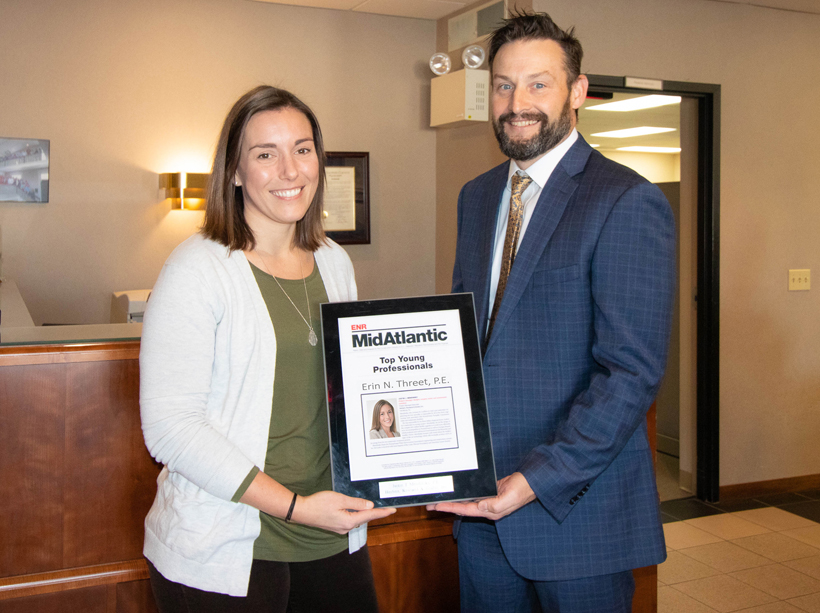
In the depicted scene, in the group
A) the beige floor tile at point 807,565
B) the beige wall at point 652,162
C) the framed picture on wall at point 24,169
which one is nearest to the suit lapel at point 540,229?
the beige floor tile at point 807,565

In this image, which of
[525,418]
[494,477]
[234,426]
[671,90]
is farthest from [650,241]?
[671,90]

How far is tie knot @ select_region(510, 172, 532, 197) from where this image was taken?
1.56 meters

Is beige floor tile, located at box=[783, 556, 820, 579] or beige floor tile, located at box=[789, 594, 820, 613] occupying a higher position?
beige floor tile, located at box=[783, 556, 820, 579]

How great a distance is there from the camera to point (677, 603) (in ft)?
9.96

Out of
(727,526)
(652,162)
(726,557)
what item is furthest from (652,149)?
(726,557)

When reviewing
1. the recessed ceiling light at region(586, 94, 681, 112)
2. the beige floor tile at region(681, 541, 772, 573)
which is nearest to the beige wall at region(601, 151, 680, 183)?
the recessed ceiling light at region(586, 94, 681, 112)

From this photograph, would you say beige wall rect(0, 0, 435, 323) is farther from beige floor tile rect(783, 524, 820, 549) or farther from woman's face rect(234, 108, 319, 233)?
woman's face rect(234, 108, 319, 233)

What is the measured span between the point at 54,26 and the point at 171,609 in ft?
14.9

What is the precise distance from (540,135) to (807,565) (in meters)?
2.95

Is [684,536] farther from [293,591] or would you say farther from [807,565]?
[293,591]

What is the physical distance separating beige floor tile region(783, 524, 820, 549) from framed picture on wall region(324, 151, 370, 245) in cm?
330

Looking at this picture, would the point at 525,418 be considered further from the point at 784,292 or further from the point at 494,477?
the point at 784,292

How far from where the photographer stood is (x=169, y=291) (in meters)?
1.26

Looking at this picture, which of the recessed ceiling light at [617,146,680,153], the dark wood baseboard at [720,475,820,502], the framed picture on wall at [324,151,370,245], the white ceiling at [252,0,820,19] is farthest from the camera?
the recessed ceiling light at [617,146,680,153]
